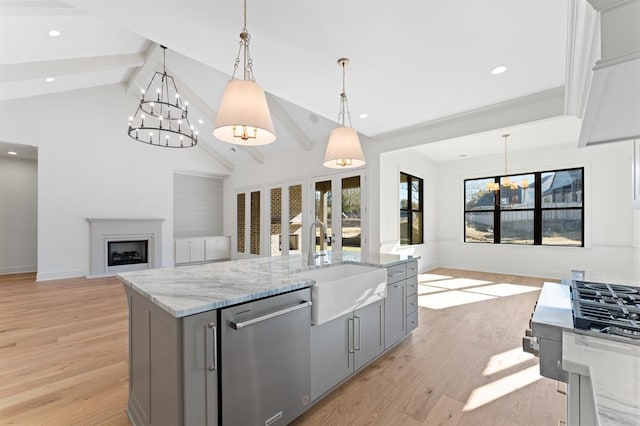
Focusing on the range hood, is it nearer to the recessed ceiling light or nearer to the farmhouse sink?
the farmhouse sink

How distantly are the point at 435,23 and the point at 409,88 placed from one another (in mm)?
1131

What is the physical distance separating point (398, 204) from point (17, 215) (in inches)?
350

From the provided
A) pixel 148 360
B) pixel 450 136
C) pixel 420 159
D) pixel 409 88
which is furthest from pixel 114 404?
pixel 420 159

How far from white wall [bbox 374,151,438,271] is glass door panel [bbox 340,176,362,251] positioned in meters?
0.50

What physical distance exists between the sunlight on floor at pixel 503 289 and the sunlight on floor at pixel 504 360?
2279 millimetres

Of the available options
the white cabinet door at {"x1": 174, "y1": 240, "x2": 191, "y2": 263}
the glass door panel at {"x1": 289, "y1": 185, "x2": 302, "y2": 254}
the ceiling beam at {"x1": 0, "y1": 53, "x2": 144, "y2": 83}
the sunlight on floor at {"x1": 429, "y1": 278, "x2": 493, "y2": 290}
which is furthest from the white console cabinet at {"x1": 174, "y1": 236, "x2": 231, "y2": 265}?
the sunlight on floor at {"x1": 429, "y1": 278, "x2": 493, "y2": 290}

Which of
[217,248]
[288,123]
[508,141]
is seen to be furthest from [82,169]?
[508,141]

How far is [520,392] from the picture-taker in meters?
2.07

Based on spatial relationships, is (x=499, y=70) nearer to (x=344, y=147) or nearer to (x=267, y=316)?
(x=344, y=147)

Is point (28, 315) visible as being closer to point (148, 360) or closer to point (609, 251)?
point (148, 360)

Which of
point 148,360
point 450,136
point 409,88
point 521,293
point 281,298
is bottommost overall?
point 521,293

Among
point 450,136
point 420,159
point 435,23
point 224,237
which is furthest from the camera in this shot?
point 224,237

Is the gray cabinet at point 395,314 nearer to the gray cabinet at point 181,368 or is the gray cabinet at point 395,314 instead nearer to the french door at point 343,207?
the gray cabinet at point 181,368

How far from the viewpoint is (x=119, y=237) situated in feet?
21.6
